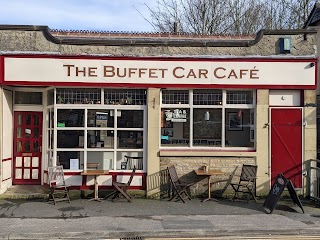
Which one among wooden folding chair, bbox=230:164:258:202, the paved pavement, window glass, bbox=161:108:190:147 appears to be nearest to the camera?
the paved pavement

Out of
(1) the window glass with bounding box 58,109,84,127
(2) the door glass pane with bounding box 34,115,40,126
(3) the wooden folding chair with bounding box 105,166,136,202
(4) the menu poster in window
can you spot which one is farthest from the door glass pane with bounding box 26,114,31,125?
(3) the wooden folding chair with bounding box 105,166,136,202

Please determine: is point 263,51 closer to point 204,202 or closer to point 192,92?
point 192,92

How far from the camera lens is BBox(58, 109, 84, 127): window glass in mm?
10992

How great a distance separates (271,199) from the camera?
9.55m

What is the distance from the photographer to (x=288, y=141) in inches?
434

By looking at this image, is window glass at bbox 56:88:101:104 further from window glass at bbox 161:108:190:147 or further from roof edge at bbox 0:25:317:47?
window glass at bbox 161:108:190:147

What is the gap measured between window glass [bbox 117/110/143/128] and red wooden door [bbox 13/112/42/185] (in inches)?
99.9

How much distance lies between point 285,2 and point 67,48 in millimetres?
20863

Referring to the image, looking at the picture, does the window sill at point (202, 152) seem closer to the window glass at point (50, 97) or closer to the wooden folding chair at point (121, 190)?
the wooden folding chair at point (121, 190)

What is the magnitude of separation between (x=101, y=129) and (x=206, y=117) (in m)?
2.97

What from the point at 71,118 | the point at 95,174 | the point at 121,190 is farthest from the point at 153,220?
the point at 71,118

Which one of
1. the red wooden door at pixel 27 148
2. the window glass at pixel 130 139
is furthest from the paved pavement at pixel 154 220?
the window glass at pixel 130 139

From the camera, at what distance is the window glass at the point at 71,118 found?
36.1ft

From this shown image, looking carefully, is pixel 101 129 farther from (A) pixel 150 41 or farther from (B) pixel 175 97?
(A) pixel 150 41
